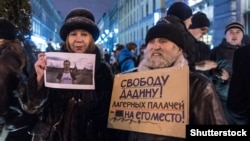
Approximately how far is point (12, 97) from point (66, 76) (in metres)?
0.60

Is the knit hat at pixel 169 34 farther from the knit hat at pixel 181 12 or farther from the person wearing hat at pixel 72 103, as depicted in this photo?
the knit hat at pixel 181 12

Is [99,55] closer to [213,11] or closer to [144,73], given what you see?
[144,73]

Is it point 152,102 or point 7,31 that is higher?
point 7,31

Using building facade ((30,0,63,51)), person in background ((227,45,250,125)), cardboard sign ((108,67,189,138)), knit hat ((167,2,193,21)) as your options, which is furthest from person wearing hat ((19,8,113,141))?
building facade ((30,0,63,51))

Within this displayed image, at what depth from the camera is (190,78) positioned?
2.88 meters

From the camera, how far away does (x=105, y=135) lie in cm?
351

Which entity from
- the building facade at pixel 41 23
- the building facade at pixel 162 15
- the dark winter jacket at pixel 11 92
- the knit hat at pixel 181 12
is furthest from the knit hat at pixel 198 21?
the building facade at pixel 41 23

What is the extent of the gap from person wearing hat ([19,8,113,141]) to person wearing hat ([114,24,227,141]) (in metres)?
0.43

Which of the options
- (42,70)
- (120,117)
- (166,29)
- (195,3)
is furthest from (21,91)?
(195,3)

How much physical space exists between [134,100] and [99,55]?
588mm

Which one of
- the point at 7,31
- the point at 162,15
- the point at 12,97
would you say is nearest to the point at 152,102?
the point at 12,97

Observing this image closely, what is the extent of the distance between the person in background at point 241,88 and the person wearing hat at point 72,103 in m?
0.93

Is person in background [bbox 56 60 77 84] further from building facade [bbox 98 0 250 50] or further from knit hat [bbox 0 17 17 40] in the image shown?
building facade [bbox 98 0 250 50]

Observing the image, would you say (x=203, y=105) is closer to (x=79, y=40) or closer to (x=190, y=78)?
(x=190, y=78)
